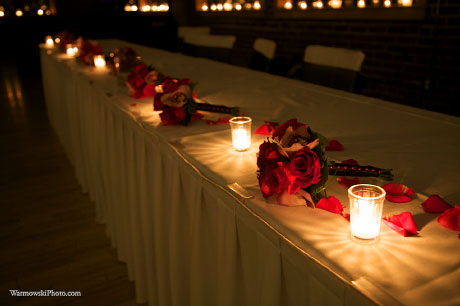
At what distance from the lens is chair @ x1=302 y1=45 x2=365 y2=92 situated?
2148 mm

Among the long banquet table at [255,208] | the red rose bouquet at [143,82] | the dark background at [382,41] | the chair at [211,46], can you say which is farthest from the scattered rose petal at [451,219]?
the chair at [211,46]

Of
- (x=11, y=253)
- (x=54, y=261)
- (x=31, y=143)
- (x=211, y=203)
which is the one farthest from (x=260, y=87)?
(x=31, y=143)

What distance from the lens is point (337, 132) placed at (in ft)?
4.44

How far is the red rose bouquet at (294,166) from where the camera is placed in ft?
2.56

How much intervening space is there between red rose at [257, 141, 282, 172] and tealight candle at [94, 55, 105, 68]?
229 cm

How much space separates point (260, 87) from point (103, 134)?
833mm

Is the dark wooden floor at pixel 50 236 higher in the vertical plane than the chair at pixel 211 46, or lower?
lower

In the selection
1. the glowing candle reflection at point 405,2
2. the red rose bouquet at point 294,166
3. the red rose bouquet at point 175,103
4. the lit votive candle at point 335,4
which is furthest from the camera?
the lit votive candle at point 335,4

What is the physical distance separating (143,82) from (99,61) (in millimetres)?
1154

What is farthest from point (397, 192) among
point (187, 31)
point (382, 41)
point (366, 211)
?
point (187, 31)

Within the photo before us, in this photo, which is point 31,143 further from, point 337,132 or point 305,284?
point 305,284

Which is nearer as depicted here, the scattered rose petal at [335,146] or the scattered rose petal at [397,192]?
the scattered rose petal at [397,192]

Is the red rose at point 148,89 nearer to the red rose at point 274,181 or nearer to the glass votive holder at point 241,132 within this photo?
the glass votive holder at point 241,132

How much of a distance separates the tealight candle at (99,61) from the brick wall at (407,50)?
2030mm
